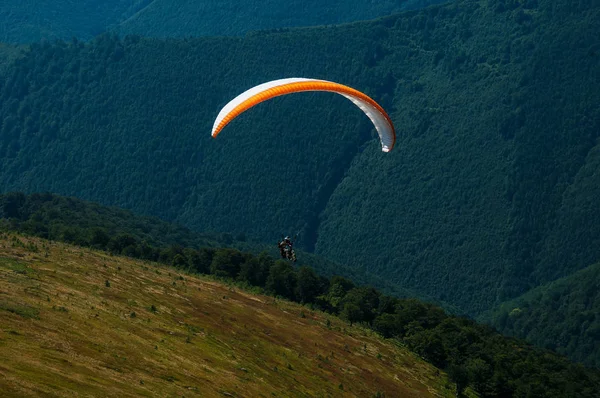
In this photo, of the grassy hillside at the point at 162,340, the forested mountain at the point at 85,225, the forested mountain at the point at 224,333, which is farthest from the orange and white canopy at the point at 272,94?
the forested mountain at the point at 85,225

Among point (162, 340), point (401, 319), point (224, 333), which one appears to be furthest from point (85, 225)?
point (162, 340)

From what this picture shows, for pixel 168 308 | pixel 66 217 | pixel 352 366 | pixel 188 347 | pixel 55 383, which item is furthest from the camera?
pixel 66 217

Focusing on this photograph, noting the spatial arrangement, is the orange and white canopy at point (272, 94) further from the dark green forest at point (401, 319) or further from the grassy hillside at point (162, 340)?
the dark green forest at point (401, 319)

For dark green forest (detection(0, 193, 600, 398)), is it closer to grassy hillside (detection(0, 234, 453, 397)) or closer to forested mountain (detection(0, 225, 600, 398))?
forested mountain (detection(0, 225, 600, 398))

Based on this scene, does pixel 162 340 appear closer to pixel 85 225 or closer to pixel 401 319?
pixel 401 319

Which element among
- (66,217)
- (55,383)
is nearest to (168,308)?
(55,383)

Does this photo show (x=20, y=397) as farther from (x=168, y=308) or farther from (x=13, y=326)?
(x=168, y=308)

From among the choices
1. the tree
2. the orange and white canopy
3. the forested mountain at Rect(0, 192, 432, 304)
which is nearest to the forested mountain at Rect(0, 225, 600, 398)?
the tree
